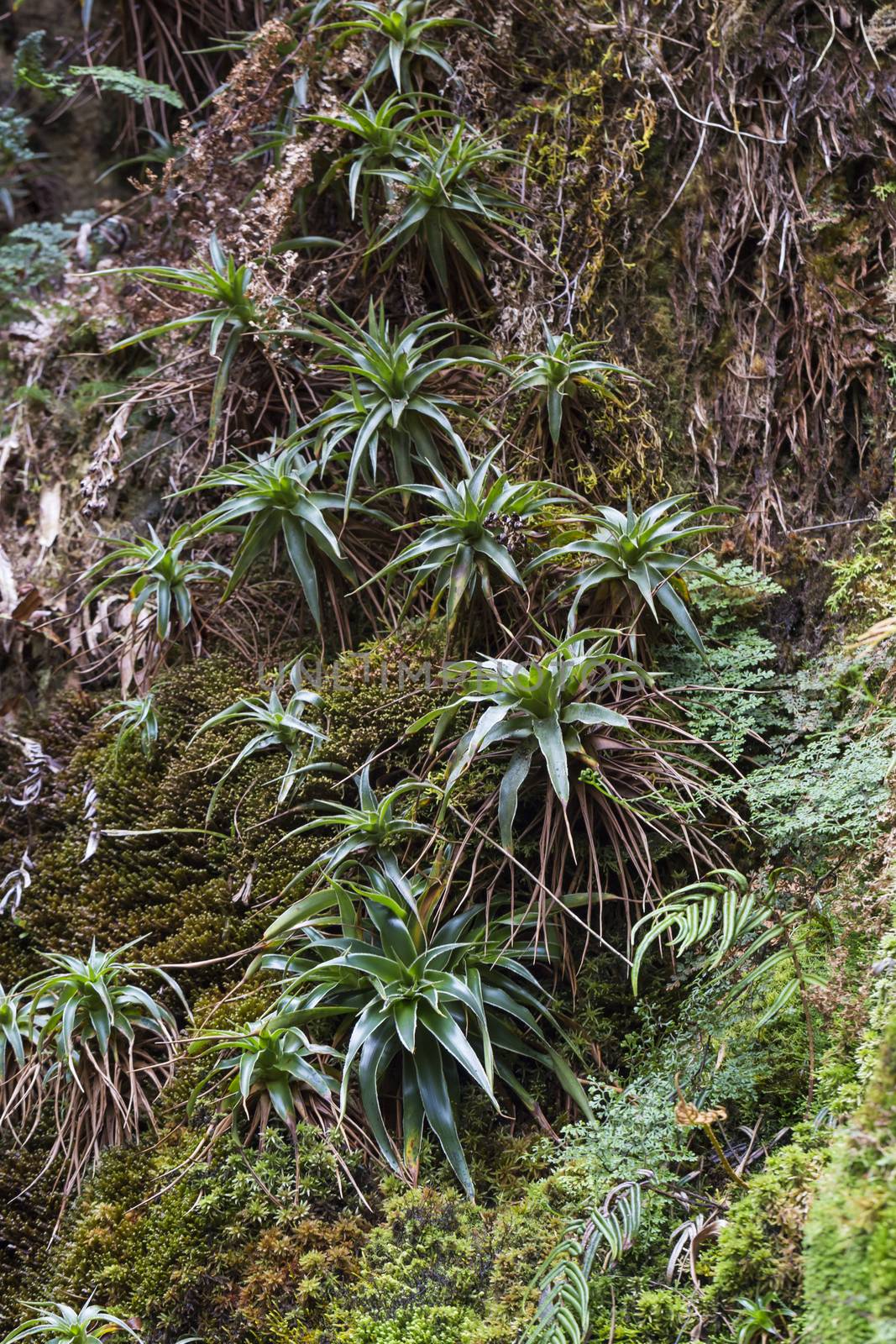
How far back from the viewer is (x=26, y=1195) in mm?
2658

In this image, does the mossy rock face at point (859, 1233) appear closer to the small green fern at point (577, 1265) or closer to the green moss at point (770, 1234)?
the green moss at point (770, 1234)

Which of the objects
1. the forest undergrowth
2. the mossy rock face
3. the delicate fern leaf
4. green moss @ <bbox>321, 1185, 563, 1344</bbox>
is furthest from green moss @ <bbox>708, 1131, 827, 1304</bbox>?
the delicate fern leaf

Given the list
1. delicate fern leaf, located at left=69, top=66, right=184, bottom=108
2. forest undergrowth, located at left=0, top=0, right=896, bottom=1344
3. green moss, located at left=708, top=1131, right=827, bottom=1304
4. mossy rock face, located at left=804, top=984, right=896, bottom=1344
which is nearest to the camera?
mossy rock face, located at left=804, top=984, right=896, bottom=1344

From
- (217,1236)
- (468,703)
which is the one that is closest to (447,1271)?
(217,1236)

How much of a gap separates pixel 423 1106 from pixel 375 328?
2.30 metres

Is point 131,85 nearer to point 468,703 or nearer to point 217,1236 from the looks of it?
point 468,703

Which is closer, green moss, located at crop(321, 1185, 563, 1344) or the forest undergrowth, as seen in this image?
green moss, located at crop(321, 1185, 563, 1344)

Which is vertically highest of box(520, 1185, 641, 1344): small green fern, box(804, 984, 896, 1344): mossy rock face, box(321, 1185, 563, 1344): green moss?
box(804, 984, 896, 1344): mossy rock face

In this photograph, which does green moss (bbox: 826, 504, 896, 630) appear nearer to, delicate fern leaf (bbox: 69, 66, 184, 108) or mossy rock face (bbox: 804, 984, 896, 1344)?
mossy rock face (bbox: 804, 984, 896, 1344)

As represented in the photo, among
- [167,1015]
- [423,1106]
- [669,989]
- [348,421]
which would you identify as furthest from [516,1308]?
[348,421]

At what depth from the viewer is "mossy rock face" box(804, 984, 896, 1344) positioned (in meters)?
1.41

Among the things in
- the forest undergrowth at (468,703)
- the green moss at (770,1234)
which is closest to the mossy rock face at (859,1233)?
the forest undergrowth at (468,703)

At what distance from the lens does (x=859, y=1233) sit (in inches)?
58.2

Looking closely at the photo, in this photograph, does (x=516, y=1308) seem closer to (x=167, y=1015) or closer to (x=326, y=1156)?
(x=326, y=1156)
